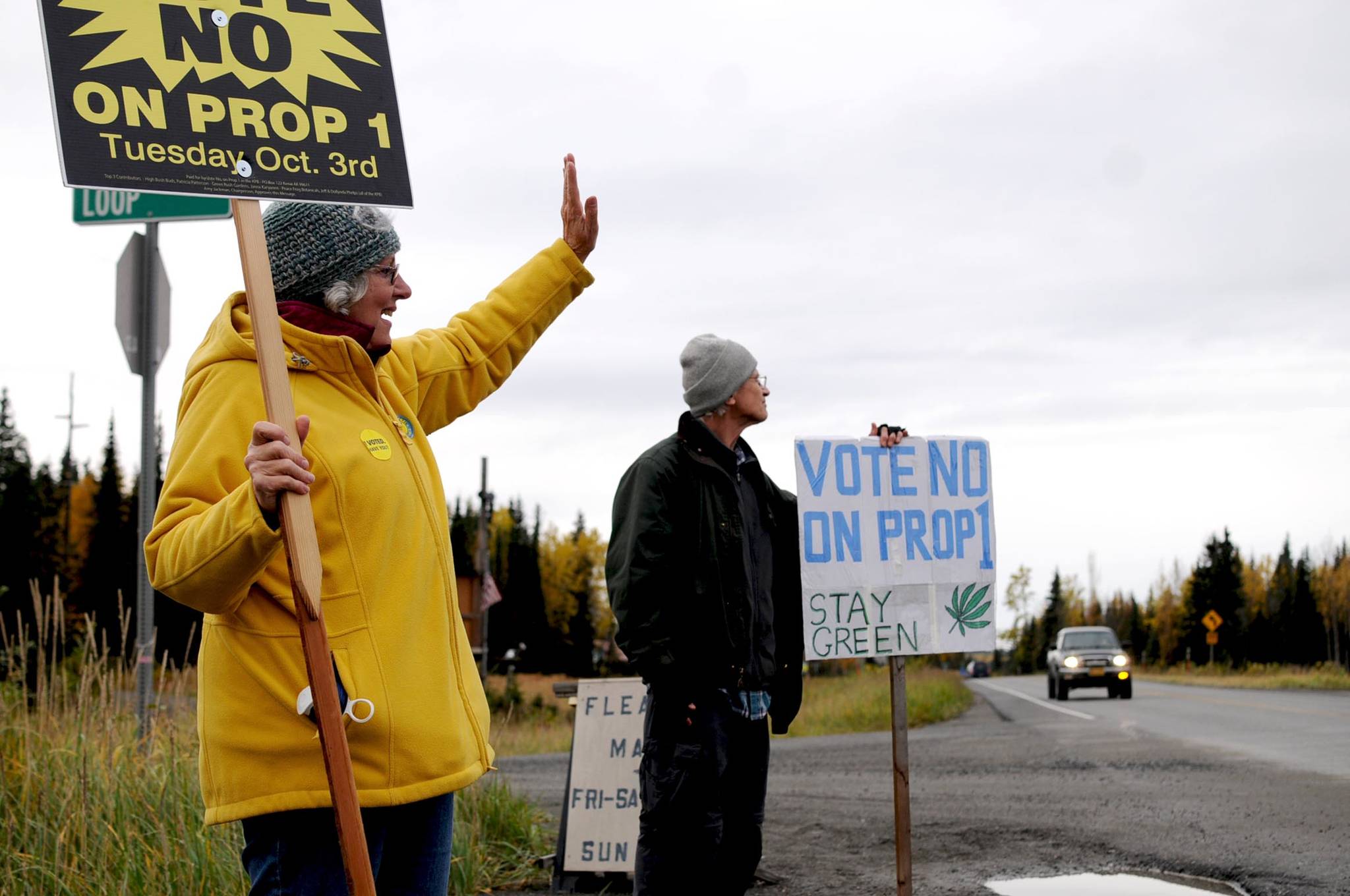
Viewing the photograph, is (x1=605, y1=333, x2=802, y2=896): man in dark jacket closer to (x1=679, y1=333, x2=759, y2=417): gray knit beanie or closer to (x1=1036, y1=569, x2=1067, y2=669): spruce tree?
(x1=679, y1=333, x2=759, y2=417): gray knit beanie

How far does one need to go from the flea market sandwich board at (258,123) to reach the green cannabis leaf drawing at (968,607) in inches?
130

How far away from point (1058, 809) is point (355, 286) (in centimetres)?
772

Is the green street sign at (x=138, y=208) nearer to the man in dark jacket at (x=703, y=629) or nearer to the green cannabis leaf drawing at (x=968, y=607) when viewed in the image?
the man in dark jacket at (x=703, y=629)

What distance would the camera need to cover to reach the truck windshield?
1213 inches

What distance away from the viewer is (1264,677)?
4338cm

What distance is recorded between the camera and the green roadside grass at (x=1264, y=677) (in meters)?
35.9

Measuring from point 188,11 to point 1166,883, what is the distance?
563 centimetres

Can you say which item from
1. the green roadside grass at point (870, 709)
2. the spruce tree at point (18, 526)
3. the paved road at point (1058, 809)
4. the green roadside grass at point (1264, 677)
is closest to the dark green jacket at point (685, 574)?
the paved road at point (1058, 809)

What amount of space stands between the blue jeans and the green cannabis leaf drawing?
3098 mm

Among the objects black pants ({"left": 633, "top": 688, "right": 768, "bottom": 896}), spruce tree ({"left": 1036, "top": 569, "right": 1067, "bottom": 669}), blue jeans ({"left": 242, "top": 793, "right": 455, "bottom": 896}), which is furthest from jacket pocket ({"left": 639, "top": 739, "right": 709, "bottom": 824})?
spruce tree ({"left": 1036, "top": 569, "right": 1067, "bottom": 669})

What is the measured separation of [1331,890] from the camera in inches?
245

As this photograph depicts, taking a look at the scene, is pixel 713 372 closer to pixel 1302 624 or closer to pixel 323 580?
pixel 323 580

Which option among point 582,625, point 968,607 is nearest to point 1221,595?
point 582,625

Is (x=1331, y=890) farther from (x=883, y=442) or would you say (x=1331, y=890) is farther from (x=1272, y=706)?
(x=1272, y=706)
